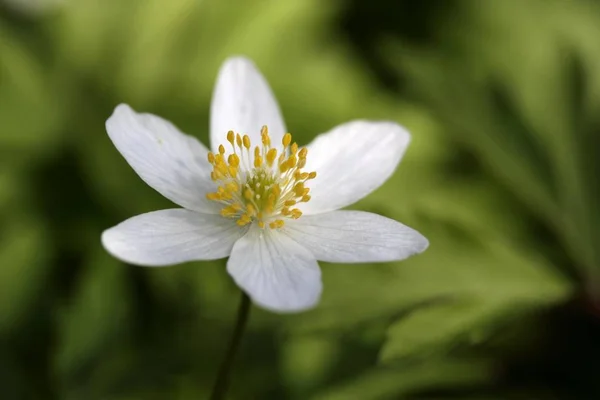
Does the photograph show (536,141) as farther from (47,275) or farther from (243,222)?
(47,275)

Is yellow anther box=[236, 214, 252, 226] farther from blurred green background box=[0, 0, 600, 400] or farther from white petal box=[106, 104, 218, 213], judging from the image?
blurred green background box=[0, 0, 600, 400]

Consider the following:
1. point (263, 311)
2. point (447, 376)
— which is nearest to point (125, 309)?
point (263, 311)

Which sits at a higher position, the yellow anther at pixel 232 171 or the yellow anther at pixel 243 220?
the yellow anther at pixel 232 171

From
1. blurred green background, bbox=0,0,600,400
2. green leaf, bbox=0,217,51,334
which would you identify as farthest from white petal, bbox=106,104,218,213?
green leaf, bbox=0,217,51,334

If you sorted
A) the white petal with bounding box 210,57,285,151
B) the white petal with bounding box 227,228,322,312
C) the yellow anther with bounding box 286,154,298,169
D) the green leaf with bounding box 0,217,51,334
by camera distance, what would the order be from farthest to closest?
the green leaf with bounding box 0,217,51,334 → the white petal with bounding box 210,57,285,151 → the yellow anther with bounding box 286,154,298,169 → the white petal with bounding box 227,228,322,312

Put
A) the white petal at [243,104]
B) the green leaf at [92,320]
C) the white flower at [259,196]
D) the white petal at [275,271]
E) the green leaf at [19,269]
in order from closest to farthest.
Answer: the white petal at [275,271]
the white flower at [259,196]
the white petal at [243,104]
the green leaf at [92,320]
the green leaf at [19,269]

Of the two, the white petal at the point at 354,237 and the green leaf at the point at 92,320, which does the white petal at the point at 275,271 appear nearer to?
the white petal at the point at 354,237

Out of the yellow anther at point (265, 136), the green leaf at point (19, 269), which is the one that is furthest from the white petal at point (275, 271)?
the green leaf at point (19, 269)

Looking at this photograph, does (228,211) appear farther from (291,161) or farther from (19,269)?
(19,269)
